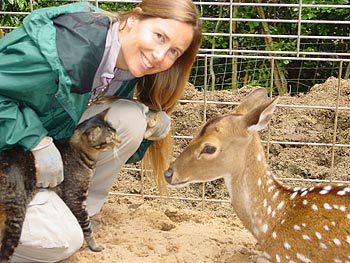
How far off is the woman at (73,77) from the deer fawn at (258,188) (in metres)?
0.37

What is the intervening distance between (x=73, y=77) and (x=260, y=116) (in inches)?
38.5

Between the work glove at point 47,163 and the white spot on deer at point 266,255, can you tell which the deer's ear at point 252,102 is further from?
the work glove at point 47,163

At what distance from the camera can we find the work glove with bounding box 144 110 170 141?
3.95m

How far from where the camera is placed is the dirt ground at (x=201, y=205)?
388 cm

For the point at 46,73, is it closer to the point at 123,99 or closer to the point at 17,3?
the point at 123,99

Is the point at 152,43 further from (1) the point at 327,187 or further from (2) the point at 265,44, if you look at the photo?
(2) the point at 265,44

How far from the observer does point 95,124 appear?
3643 mm

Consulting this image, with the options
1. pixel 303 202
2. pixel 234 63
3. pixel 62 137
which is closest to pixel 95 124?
pixel 62 137

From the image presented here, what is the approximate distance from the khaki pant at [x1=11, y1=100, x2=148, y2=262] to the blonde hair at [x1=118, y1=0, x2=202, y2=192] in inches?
5.3

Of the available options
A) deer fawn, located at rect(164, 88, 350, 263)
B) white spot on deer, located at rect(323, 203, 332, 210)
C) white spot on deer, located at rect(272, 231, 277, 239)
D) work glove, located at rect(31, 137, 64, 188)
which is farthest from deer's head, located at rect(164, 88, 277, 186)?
work glove, located at rect(31, 137, 64, 188)

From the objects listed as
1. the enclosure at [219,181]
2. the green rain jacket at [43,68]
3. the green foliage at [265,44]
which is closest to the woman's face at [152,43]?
the green rain jacket at [43,68]

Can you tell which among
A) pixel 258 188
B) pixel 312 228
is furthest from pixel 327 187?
pixel 258 188

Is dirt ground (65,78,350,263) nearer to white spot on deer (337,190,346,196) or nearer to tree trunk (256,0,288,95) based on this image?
white spot on deer (337,190,346,196)

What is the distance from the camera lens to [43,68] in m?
3.08
